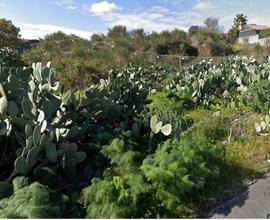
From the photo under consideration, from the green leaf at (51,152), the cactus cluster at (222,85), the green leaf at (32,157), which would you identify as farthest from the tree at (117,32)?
the green leaf at (32,157)

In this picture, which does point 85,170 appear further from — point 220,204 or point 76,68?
point 76,68

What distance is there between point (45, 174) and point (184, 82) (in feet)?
23.0

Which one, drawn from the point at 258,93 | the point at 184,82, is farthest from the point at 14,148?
the point at 184,82

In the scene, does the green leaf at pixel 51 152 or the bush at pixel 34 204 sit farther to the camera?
the green leaf at pixel 51 152

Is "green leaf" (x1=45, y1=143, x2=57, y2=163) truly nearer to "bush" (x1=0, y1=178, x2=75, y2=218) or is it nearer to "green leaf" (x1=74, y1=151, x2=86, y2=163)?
"green leaf" (x1=74, y1=151, x2=86, y2=163)

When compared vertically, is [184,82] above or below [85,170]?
above

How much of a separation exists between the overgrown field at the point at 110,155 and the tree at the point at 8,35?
858 inches

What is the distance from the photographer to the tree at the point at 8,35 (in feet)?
88.3

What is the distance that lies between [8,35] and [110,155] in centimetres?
2511

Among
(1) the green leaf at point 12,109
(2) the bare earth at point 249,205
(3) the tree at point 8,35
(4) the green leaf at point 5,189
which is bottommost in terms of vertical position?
(2) the bare earth at point 249,205

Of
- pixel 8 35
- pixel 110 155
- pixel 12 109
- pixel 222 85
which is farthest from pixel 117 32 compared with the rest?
pixel 110 155

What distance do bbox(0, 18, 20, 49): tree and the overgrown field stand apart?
858 inches

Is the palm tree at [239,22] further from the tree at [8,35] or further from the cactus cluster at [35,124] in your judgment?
the cactus cluster at [35,124]

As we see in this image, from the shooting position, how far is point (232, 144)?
5.45m
